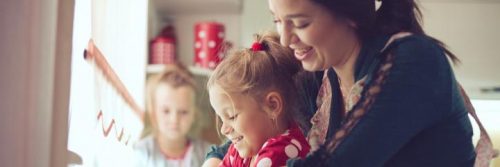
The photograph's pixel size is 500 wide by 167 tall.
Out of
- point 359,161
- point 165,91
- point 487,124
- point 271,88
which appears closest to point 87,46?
point 165,91

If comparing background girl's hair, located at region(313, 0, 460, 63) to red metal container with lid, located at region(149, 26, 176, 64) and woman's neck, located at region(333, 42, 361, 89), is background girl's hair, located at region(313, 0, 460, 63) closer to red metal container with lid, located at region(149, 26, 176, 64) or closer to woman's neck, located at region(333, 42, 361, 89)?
woman's neck, located at region(333, 42, 361, 89)

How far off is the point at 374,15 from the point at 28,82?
517 mm

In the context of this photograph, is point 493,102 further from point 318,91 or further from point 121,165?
point 121,165

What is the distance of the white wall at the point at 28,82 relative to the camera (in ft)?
3.00

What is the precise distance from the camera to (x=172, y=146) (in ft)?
3.29

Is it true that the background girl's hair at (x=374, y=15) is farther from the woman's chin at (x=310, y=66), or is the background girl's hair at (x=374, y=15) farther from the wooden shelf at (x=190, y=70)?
the wooden shelf at (x=190, y=70)

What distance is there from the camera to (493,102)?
2.94 ft

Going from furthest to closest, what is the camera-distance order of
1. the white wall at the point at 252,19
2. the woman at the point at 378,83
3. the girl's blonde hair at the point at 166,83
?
the girl's blonde hair at the point at 166,83, the white wall at the point at 252,19, the woman at the point at 378,83

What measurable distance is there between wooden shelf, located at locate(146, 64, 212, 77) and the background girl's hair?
244mm

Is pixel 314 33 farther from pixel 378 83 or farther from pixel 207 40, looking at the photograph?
pixel 207 40

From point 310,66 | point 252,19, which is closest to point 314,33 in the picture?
point 310,66

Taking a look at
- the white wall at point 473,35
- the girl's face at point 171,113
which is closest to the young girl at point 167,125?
the girl's face at point 171,113

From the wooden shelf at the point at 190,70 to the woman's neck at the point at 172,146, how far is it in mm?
108

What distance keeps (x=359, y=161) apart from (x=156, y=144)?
0.42m
